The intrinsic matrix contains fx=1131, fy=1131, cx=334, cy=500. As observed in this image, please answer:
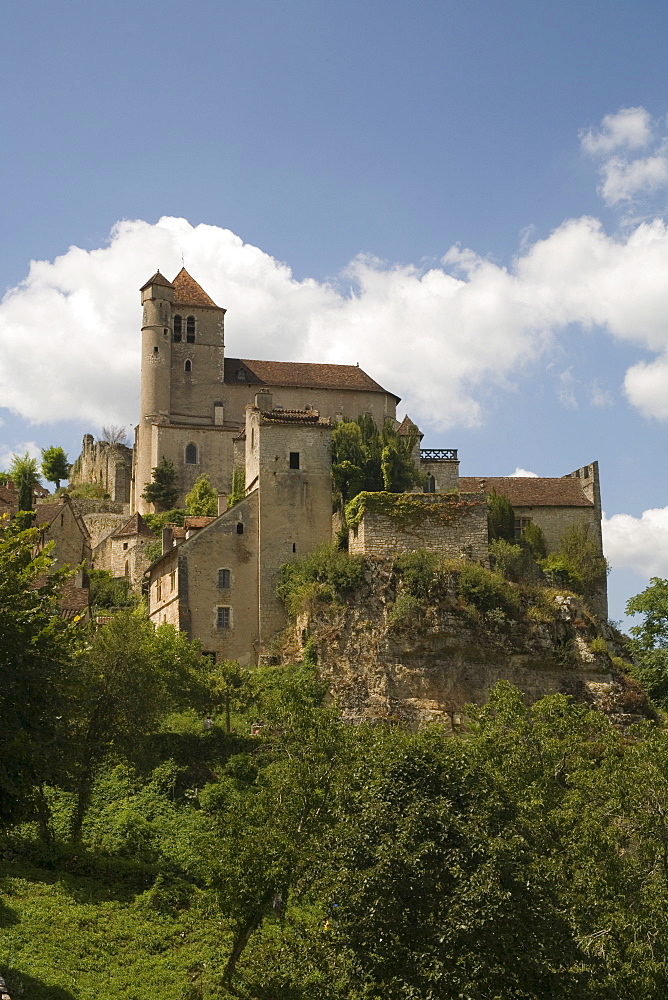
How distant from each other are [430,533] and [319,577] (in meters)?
4.68

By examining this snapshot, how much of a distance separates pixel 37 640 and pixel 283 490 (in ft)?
82.3

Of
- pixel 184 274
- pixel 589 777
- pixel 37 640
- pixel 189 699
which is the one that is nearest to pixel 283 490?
pixel 189 699

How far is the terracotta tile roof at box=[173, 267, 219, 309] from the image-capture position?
246 ft

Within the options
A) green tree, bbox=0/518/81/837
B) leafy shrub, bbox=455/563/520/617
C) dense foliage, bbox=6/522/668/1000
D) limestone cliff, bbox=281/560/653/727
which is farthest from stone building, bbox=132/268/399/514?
green tree, bbox=0/518/81/837

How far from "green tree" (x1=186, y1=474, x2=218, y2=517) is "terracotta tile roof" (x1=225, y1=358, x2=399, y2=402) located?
8.63 metres

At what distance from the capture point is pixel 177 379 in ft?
238

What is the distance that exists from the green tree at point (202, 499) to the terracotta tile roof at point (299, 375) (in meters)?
8.63

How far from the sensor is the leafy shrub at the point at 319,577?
4272cm

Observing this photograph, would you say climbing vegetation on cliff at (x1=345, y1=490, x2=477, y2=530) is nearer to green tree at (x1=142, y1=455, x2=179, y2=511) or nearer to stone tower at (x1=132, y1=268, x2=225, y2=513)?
green tree at (x1=142, y1=455, x2=179, y2=511)

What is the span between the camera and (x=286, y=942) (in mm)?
23859

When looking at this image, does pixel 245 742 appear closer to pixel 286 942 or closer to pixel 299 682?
pixel 299 682

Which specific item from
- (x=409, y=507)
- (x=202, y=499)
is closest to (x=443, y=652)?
(x=409, y=507)

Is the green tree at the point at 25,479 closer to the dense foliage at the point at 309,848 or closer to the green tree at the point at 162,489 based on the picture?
the green tree at the point at 162,489

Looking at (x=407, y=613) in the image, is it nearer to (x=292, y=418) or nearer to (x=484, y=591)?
(x=484, y=591)
